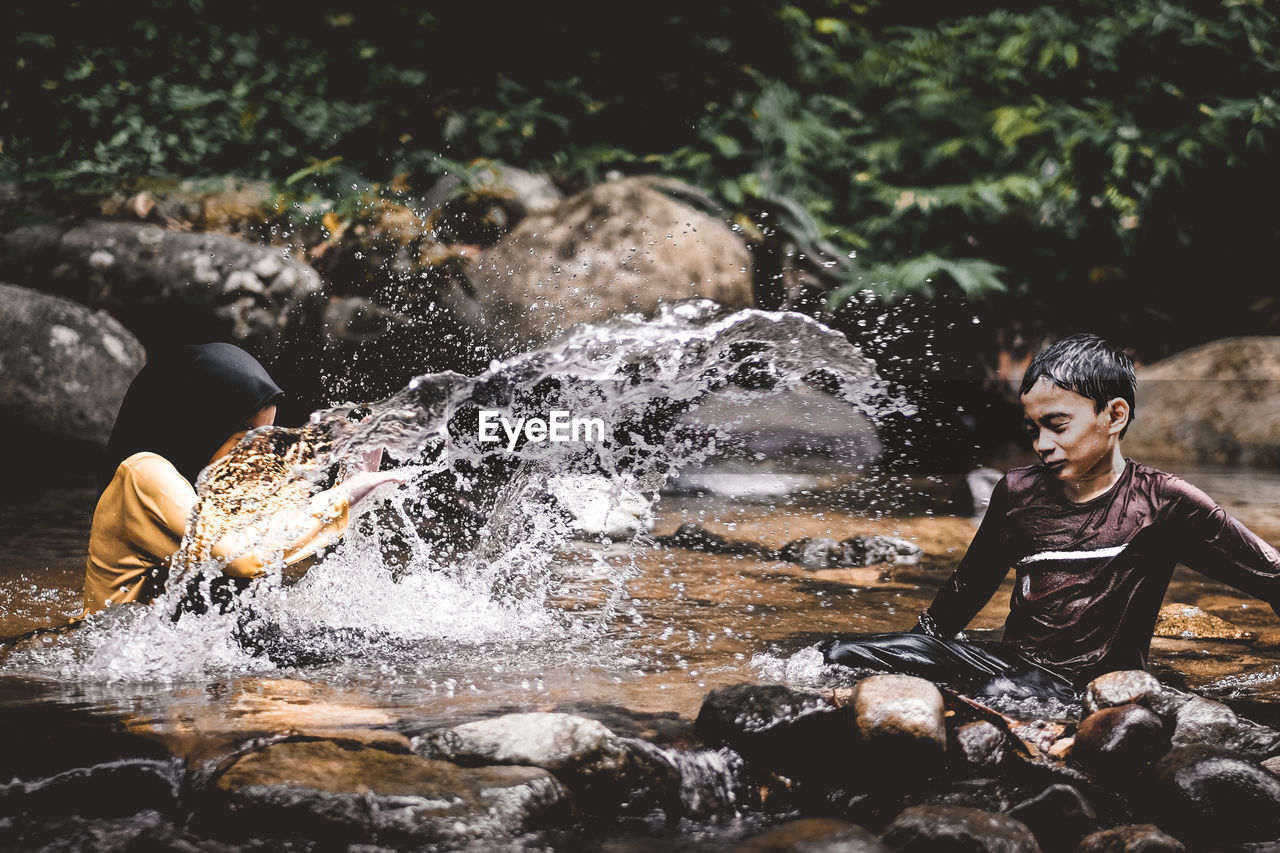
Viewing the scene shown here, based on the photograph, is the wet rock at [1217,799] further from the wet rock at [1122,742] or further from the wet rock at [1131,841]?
the wet rock at [1131,841]

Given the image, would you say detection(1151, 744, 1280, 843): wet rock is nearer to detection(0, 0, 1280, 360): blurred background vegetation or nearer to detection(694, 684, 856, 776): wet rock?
detection(694, 684, 856, 776): wet rock

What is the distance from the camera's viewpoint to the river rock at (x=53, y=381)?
8.73 metres

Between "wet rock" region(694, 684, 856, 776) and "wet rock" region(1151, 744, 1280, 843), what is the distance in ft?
2.88

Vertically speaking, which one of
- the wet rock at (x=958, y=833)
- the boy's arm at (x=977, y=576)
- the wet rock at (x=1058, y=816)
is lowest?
the wet rock at (x=1058, y=816)

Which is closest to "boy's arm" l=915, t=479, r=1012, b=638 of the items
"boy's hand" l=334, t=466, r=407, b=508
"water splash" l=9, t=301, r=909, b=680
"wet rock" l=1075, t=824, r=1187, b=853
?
"wet rock" l=1075, t=824, r=1187, b=853

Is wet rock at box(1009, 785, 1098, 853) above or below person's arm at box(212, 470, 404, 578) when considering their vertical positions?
below

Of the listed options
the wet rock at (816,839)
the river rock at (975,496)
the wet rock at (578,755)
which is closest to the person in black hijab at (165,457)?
the wet rock at (578,755)

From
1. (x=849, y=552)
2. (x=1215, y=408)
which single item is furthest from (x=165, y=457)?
(x=1215, y=408)

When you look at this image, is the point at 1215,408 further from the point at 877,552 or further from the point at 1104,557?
the point at 1104,557

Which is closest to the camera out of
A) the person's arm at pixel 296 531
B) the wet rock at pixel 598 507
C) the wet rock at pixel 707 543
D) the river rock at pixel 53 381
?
the person's arm at pixel 296 531

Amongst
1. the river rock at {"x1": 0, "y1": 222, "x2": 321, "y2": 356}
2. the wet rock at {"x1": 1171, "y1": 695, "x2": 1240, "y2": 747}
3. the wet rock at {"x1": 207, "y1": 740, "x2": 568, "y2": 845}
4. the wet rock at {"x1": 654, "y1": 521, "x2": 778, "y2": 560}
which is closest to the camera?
the wet rock at {"x1": 207, "y1": 740, "x2": 568, "y2": 845}

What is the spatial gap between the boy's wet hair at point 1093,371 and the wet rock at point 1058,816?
1131mm

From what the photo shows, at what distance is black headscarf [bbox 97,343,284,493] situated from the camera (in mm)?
3426

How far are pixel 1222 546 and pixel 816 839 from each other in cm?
166
